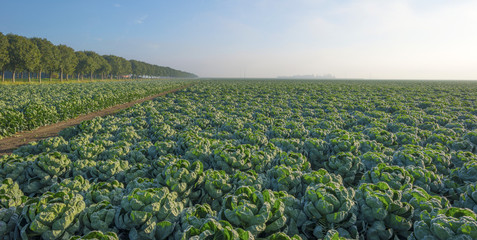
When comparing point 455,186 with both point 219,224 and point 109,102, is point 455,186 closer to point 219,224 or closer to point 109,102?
point 219,224

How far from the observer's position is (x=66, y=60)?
276 ft

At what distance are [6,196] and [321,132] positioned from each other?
33.4ft

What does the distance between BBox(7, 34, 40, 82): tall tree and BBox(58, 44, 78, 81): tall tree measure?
16.9 meters

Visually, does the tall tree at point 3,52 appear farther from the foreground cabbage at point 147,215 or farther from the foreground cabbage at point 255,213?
the foreground cabbage at point 255,213

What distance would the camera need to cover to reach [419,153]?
6605 mm

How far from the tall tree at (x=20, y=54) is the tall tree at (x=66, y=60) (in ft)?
55.6

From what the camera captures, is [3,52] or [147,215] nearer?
[147,215]

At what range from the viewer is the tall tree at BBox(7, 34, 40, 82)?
60906mm

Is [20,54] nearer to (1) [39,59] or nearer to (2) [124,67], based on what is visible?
(1) [39,59]

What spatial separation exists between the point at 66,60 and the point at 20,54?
23930 mm

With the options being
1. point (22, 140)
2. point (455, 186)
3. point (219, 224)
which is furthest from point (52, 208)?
point (22, 140)

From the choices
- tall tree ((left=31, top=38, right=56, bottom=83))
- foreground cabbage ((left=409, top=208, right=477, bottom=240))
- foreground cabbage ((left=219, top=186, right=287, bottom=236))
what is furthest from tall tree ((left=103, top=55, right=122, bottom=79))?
foreground cabbage ((left=409, top=208, right=477, bottom=240))

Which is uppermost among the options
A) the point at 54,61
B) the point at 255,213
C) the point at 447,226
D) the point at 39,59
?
the point at 54,61

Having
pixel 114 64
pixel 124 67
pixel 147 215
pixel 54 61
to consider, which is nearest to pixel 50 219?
pixel 147 215
